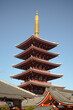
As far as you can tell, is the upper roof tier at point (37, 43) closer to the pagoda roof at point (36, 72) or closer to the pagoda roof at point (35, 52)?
the pagoda roof at point (35, 52)

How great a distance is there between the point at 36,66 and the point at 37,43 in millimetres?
7143

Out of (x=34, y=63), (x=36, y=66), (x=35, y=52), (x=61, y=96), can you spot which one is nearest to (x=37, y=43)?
(x=35, y=52)

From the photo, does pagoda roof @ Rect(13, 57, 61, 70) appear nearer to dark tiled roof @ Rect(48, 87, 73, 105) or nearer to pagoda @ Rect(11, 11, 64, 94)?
pagoda @ Rect(11, 11, 64, 94)

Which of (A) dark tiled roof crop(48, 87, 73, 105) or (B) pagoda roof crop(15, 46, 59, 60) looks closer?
(A) dark tiled roof crop(48, 87, 73, 105)

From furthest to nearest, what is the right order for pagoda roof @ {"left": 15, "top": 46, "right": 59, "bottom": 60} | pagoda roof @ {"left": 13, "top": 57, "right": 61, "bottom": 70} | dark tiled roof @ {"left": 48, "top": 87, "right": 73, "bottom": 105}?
pagoda roof @ {"left": 15, "top": 46, "right": 59, "bottom": 60} < pagoda roof @ {"left": 13, "top": 57, "right": 61, "bottom": 70} < dark tiled roof @ {"left": 48, "top": 87, "right": 73, "bottom": 105}

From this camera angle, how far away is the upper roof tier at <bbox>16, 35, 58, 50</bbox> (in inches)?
1748

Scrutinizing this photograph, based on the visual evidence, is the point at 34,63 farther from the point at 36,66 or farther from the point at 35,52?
the point at 35,52

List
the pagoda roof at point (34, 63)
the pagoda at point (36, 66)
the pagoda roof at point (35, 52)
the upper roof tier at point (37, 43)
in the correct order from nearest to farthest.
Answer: the pagoda at point (36, 66) < the pagoda roof at point (34, 63) < the pagoda roof at point (35, 52) < the upper roof tier at point (37, 43)

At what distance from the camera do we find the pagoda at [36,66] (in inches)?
1596

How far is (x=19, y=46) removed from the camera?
159 feet

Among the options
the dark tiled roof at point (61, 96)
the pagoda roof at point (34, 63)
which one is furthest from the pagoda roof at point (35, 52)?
the dark tiled roof at point (61, 96)

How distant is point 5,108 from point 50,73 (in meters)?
28.0

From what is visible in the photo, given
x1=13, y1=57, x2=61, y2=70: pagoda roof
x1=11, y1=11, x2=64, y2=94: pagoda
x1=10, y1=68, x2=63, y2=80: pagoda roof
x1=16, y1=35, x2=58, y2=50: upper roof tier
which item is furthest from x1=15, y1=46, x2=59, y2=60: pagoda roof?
x1=10, y1=68, x2=63, y2=80: pagoda roof

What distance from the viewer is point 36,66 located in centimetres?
4381
